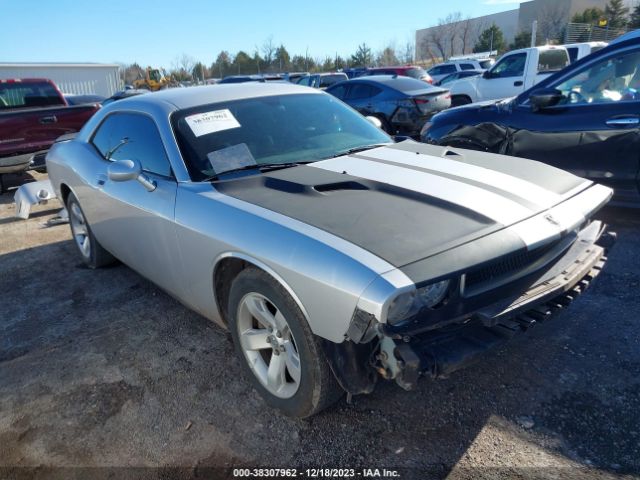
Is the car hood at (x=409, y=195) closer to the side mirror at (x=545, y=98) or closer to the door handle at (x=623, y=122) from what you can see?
the door handle at (x=623, y=122)

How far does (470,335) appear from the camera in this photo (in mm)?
2090

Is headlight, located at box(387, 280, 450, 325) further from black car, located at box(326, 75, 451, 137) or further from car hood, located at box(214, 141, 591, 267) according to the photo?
black car, located at box(326, 75, 451, 137)

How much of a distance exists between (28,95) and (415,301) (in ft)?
31.6

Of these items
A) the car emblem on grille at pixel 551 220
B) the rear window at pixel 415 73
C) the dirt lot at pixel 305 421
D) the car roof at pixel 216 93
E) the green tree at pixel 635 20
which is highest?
the green tree at pixel 635 20

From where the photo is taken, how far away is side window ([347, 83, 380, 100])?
Answer: 9.98 m

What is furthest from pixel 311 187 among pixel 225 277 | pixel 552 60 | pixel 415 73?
pixel 415 73

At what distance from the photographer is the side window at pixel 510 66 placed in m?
11.4

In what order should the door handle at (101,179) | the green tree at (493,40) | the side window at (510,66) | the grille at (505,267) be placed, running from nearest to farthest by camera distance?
the grille at (505,267), the door handle at (101,179), the side window at (510,66), the green tree at (493,40)

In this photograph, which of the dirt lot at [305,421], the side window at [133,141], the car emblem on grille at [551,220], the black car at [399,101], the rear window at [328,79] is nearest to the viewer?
the dirt lot at [305,421]

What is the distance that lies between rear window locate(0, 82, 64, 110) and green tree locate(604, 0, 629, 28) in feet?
151

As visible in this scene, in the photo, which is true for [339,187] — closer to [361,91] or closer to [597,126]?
[597,126]

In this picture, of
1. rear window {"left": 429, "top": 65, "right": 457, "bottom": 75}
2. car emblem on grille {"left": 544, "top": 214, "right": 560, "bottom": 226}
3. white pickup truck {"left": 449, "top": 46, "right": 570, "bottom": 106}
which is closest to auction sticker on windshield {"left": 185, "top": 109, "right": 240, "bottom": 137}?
car emblem on grille {"left": 544, "top": 214, "right": 560, "bottom": 226}

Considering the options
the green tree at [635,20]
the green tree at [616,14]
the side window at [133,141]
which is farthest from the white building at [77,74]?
the green tree at [616,14]

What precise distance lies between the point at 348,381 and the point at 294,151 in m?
1.67
